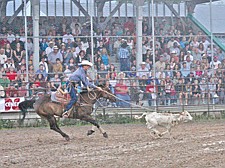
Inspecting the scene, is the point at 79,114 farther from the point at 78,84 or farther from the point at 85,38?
the point at 85,38

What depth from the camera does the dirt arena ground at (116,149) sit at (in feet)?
35.8

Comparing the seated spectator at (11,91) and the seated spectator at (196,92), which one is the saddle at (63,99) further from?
the seated spectator at (196,92)

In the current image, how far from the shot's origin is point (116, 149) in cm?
1295

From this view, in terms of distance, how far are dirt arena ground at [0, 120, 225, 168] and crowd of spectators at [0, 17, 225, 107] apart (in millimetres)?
2938

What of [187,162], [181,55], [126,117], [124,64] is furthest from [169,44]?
[187,162]

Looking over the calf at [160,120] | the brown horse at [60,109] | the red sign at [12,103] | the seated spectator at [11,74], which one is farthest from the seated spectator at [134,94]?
the calf at [160,120]

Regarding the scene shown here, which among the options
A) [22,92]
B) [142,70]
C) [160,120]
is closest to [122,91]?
[142,70]

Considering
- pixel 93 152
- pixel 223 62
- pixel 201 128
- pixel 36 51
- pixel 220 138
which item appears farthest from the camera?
pixel 223 62

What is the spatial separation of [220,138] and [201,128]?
3266 mm

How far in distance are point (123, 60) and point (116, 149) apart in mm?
9153

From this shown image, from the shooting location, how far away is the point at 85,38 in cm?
2202

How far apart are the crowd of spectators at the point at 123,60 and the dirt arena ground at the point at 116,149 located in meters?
2.94

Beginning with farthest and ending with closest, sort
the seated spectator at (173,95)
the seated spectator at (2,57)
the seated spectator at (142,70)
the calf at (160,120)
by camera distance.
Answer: the seated spectator at (142,70), the seated spectator at (173,95), the seated spectator at (2,57), the calf at (160,120)

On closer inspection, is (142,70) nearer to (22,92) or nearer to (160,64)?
(160,64)
